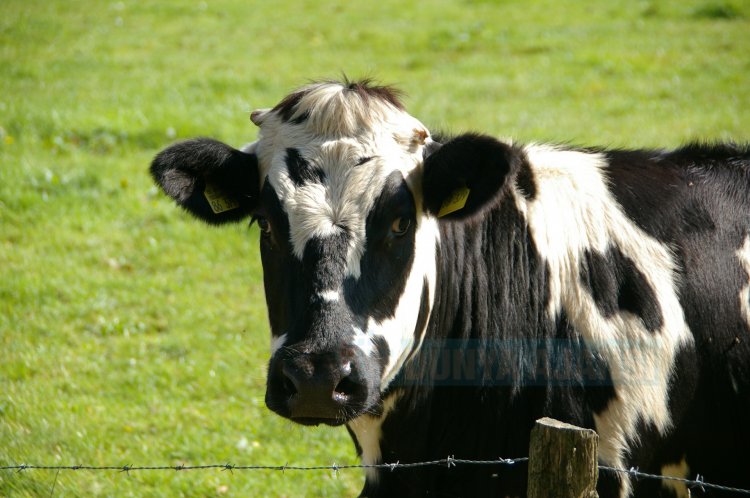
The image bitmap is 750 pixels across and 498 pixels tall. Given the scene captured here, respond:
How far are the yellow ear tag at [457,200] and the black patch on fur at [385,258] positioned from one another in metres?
0.16

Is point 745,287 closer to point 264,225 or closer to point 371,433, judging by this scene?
point 371,433

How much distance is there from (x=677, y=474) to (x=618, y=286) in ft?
2.89

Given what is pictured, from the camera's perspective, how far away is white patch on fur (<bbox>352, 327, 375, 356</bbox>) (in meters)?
3.57

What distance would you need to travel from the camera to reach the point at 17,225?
9.50 m

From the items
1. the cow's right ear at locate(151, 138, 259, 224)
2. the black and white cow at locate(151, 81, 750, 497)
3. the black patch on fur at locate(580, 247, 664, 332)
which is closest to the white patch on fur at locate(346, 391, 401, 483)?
the black and white cow at locate(151, 81, 750, 497)

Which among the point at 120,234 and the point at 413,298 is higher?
the point at 413,298

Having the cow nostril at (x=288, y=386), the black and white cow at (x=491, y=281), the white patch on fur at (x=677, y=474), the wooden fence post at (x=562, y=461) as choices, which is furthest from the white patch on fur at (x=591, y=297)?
the cow nostril at (x=288, y=386)

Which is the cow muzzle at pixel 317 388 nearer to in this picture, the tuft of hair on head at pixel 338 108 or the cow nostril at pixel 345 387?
the cow nostril at pixel 345 387

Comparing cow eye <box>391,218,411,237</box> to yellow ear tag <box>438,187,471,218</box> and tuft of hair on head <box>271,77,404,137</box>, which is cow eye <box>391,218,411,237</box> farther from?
tuft of hair on head <box>271,77,404,137</box>

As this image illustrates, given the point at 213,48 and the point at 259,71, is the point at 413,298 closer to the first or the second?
the point at 259,71

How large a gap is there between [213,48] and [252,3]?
10.4 ft

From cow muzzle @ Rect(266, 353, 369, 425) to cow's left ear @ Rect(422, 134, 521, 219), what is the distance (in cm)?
89

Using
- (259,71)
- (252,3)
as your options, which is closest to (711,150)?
(259,71)

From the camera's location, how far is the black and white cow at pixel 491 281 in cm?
385
